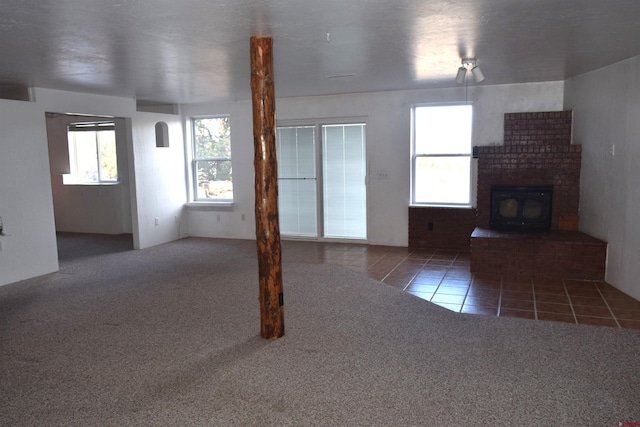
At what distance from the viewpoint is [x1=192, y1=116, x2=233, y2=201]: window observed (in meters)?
8.46

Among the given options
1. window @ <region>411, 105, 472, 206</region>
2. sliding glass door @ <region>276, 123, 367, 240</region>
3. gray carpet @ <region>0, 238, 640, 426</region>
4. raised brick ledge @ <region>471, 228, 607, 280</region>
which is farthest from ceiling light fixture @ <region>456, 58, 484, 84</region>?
sliding glass door @ <region>276, 123, 367, 240</region>

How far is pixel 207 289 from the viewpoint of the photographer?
5227 millimetres

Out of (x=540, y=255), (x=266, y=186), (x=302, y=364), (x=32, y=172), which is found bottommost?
(x=302, y=364)

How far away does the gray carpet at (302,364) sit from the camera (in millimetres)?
2682

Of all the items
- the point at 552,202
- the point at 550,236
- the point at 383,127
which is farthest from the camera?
the point at 383,127

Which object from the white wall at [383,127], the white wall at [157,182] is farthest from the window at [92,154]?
the white wall at [383,127]

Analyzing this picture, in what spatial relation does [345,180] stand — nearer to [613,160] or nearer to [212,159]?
[212,159]

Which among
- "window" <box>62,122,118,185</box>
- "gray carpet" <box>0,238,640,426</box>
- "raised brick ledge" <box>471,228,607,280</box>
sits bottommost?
"gray carpet" <box>0,238,640,426</box>

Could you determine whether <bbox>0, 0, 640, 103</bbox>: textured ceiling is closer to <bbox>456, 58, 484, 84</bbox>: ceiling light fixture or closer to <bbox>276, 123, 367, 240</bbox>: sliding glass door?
<bbox>456, 58, 484, 84</bbox>: ceiling light fixture

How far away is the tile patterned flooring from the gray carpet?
282 mm

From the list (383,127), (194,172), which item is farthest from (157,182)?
(383,127)

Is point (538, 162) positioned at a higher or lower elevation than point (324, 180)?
higher

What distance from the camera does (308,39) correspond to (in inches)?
149

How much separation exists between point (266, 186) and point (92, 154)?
6933 millimetres
